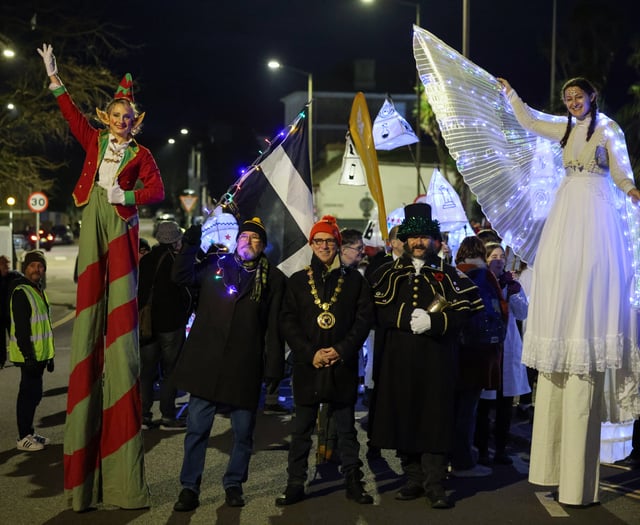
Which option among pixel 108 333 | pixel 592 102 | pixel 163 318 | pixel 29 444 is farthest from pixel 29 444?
pixel 592 102

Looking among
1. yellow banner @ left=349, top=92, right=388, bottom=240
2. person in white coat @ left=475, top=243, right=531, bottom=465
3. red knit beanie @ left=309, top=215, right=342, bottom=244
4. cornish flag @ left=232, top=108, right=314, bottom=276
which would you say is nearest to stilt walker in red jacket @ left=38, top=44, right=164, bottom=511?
red knit beanie @ left=309, top=215, right=342, bottom=244

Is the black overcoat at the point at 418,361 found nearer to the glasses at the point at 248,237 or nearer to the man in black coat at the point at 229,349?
the man in black coat at the point at 229,349

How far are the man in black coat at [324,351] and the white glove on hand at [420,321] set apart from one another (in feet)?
1.15

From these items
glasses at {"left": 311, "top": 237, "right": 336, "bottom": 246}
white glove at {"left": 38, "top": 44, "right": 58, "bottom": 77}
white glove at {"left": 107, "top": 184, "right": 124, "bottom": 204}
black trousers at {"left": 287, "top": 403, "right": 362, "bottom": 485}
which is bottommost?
black trousers at {"left": 287, "top": 403, "right": 362, "bottom": 485}

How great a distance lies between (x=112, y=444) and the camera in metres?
6.26

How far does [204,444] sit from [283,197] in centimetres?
296

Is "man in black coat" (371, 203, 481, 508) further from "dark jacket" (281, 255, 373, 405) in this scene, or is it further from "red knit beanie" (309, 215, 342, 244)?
"red knit beanie" (309, 215, 342, 244)

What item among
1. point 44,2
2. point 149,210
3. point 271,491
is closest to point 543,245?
point 271,491

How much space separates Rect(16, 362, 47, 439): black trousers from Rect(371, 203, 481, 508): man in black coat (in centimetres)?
326

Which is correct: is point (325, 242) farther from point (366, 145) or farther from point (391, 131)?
point (391, 131)

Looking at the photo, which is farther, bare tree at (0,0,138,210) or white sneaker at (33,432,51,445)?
bare tree at (0,0,138,210)

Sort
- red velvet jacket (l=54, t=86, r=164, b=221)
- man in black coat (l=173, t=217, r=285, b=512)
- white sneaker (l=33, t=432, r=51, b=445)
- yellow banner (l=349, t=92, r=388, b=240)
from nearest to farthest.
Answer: red velvet jacket (l=54, t=86, r=164, b=221) → man in black coat (l=173, t=217, r=285, b=512) → white sneaker (l=33, t=432, r=51, b=445) → yellow banner (l=349, t=92, r=388, b=240)

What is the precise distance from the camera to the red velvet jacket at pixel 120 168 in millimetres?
6234

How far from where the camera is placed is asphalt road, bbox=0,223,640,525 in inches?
240
